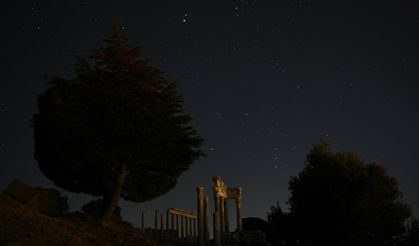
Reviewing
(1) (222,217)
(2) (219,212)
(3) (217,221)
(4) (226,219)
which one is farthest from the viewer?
(4) (226,219)

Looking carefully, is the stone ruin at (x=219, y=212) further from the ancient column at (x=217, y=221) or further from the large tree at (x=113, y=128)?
the large tree at (x=113, y=128)

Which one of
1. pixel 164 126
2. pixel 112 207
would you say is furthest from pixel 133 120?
pixel 112 207

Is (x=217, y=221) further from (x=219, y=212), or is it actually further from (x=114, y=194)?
(x=114, y=194)

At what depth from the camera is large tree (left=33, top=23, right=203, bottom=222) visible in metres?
28.3

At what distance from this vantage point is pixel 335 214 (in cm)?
3316

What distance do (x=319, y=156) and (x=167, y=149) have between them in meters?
13.1

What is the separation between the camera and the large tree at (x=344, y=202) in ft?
107

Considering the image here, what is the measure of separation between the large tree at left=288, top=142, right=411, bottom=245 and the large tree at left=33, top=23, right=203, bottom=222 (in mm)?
9599

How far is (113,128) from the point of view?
91.5ft

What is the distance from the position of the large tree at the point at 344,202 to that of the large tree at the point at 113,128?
9.60 metres

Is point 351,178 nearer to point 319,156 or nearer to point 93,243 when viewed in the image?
point 319,156

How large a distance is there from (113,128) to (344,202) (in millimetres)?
16229

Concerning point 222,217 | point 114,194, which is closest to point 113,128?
point 114,194

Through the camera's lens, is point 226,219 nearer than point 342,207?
No
